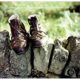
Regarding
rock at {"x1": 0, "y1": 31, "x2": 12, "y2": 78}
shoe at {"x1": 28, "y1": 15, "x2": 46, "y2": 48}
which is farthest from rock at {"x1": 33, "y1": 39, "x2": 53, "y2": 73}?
rock at {"x1": 0, "y1": 31, "x2": 12, "y2": 78}

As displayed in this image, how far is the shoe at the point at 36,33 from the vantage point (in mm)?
2264

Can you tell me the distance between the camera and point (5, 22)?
7.67 ft

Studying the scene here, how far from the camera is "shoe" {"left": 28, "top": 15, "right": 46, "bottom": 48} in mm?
2264

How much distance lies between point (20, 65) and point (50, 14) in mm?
615

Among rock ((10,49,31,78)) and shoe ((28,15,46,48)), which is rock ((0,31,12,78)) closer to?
rock ((10,49,31,78))

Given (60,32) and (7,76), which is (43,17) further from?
(7,76)

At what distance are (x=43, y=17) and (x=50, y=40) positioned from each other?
0.25 meters

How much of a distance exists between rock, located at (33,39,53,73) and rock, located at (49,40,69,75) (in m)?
0.06

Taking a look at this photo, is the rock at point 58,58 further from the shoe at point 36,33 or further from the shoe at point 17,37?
the shoe at point 17,37

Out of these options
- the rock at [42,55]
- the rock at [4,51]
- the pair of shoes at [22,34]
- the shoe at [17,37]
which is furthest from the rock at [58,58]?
the rock at [4,51]

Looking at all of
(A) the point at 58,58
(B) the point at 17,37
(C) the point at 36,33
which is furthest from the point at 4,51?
(A) the point at 58,58

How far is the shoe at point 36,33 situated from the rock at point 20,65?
139 millimetres

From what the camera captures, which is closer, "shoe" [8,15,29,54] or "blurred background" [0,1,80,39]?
"shoe" [8,15,29,54]

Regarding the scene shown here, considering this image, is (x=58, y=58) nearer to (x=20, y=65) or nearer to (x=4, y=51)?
(x=20, y=65)
